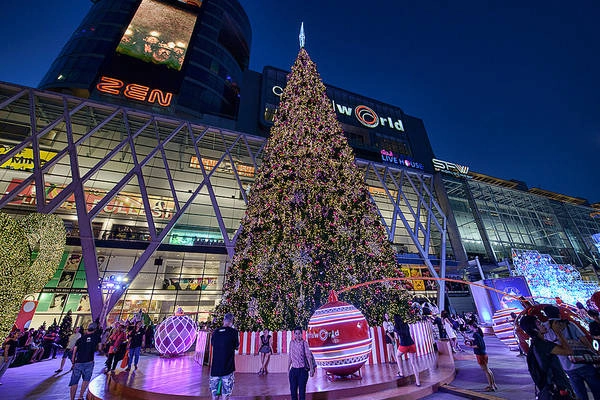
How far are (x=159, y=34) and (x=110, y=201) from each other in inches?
733

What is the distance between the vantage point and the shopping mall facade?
57.4 ft

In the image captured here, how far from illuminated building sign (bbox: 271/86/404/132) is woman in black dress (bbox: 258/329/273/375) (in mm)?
28791

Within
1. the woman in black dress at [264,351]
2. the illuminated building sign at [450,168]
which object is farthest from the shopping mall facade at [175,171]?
the woman in black dress at [264,351]

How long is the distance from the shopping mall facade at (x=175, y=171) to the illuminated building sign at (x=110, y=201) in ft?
0.31

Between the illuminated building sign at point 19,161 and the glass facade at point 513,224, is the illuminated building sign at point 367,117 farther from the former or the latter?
the illuminated building sign at point 19,161

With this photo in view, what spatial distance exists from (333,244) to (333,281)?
1.07 meters

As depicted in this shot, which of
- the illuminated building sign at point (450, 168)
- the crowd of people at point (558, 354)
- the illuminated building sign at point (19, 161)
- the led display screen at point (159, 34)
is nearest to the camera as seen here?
the crowd of people at point (558, 354)

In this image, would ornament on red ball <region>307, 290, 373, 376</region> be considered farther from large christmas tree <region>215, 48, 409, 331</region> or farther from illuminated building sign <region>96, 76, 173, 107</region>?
illuminated building sign <region>96, 76, 173, 107</region>

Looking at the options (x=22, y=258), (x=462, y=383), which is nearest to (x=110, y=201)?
(x=22, y=258)

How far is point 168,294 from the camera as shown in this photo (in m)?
19.6

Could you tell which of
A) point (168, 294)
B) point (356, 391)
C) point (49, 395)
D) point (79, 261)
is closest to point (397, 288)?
point (356, 391)

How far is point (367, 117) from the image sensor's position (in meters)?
33.5

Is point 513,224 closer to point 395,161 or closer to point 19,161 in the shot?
point 395,161

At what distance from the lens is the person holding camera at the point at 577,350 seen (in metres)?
2.94
